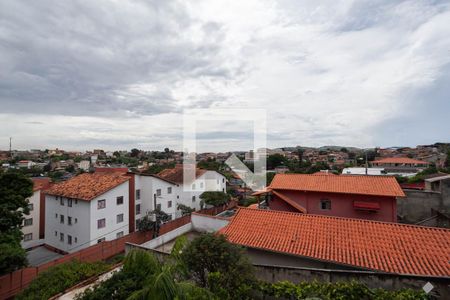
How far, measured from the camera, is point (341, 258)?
6680 mm

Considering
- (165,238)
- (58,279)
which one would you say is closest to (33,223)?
(165,238)

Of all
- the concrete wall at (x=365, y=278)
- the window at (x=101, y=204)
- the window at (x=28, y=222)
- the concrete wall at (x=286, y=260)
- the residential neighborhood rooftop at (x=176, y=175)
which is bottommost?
the window at (x=28, y=222)

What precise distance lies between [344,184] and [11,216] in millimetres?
16628

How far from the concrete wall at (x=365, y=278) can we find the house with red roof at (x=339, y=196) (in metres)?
7.48

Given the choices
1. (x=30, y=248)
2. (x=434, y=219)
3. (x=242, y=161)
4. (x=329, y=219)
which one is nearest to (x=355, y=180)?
(x=434, y=219)

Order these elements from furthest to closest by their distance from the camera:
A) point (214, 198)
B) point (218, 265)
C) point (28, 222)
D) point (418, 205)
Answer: point (214, 198)
point (28, 222)
point (418, 205)
point (218, 265)

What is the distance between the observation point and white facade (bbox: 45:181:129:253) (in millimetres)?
16344

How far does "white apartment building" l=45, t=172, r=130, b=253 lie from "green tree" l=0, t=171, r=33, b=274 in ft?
14.6

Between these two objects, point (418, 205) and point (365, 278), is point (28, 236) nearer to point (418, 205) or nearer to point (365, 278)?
point (365, 278)

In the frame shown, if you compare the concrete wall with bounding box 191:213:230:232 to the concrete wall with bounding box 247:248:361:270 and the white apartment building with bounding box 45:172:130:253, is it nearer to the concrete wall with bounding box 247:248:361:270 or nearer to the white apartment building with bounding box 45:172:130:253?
the concrete wall with bounding box 247:248:361:270

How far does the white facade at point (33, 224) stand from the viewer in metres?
20.4

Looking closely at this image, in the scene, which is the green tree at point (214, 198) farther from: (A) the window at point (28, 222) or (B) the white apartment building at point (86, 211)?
(A) the window at point (28, 222)

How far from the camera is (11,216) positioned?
11.1 meters

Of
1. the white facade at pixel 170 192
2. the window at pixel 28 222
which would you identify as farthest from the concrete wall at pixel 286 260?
the window at pixel 28 222
